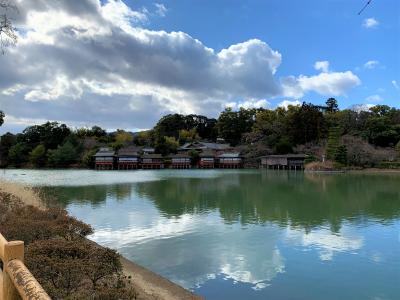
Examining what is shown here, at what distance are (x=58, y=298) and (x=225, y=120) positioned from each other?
69.9 metres

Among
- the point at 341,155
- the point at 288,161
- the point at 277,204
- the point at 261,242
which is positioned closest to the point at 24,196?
the point at 261,242

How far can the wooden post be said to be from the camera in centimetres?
221

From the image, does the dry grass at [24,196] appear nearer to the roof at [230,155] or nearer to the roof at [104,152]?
the roof at [104,152]

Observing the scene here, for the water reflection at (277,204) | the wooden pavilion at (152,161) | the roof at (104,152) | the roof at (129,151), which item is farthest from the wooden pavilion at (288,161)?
the water reflection at (277,204)

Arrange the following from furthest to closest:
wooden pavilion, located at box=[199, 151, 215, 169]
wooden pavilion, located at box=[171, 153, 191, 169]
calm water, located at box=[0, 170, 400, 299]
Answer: wooden pavilion, located at box=[171, 153, 191, 169]
wooden pavilion, located at box=[199, 151, 215, 169]
calm water, located at box=[0, 170, 400, 299]

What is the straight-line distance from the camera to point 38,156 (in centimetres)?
6406

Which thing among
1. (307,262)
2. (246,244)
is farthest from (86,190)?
(307,262)

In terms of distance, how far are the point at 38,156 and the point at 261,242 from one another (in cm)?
6021

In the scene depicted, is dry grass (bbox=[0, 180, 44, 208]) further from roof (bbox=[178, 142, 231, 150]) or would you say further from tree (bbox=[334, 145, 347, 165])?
roof (bbox=[178, 142, 231, 150])

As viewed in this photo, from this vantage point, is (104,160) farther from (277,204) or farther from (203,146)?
(277,204)

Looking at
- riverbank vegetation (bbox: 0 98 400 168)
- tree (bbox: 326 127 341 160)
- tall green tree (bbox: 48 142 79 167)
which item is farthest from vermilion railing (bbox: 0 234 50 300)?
tall green tree (bbox: 48 142 79 167)

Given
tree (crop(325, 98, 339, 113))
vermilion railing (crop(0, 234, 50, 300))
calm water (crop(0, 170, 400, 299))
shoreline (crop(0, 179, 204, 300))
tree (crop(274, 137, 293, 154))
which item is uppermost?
tree (crop(325, 98, 339, 113))

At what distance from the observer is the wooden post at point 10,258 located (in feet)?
7.26

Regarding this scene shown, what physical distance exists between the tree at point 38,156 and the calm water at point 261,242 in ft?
157
